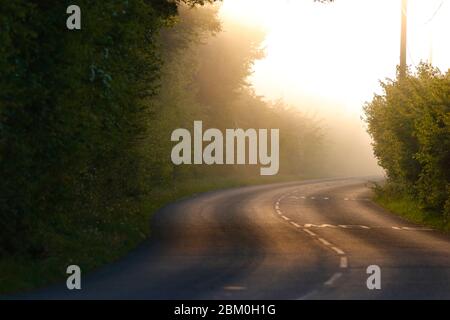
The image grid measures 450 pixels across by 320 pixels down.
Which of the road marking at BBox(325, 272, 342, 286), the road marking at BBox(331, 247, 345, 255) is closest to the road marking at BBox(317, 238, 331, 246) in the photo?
the road marking at BBox(331, 247, 345, 255)

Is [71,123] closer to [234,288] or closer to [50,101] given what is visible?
[50,101]

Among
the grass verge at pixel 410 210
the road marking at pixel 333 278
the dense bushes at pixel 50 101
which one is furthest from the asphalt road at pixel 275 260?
the dense bushes at pixel 50 101

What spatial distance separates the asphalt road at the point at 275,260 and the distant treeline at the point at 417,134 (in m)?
1.67

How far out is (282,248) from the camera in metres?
22.8

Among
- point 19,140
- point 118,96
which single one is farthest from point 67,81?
point 118,96

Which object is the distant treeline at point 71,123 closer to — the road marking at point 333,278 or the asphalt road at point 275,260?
the asphalt road at point 275,260

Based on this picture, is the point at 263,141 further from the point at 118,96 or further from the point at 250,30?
the point at 118,96

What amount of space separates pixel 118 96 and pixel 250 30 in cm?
6213

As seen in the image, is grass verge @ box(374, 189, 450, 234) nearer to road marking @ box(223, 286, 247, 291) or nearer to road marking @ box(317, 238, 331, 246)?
road marking @ box(317, 238, 331, 246)

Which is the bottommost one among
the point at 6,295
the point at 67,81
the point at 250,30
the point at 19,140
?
the point at 6,295

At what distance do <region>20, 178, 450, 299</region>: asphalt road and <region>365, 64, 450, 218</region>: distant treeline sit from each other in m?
1.67

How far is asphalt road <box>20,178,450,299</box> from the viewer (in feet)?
49.7

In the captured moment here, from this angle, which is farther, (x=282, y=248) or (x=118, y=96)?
(x=282, y=248)

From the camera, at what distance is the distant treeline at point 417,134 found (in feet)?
98.8
